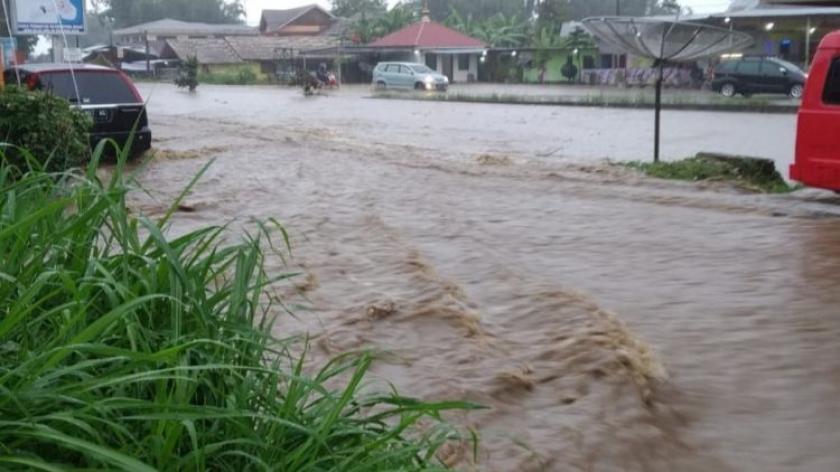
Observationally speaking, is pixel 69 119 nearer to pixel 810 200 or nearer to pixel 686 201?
pixel 686 201

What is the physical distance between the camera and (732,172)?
1400cm

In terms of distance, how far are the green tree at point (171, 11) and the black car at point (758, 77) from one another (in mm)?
56618

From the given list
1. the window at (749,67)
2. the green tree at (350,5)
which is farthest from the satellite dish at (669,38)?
the green tree at (350,5)

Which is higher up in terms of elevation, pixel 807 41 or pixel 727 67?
pixel 807 41

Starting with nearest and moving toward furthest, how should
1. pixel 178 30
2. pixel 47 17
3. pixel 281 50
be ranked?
pixel 47 17, pixel 281 50, pixel 178 30

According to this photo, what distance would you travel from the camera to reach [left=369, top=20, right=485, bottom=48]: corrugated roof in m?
57.8

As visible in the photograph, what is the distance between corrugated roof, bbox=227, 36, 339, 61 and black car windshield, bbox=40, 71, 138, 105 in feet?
167

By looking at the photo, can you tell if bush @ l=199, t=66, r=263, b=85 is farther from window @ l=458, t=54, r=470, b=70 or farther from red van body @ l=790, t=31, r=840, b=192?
red van body @ l=790, t=31, r=840, b=192

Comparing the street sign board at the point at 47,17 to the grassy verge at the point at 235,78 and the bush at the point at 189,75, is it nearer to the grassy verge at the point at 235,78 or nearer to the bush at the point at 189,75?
the bush at the point at 189,75

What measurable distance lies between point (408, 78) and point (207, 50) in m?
25.2

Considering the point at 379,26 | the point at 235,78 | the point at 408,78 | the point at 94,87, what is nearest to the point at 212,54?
the point at 235,78

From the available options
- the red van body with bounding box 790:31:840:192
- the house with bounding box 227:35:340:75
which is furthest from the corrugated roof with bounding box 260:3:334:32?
the red van body with bounding box 790:31:840:192

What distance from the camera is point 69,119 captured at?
1076 cm

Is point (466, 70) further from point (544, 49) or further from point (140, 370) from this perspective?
point (140, 370)
